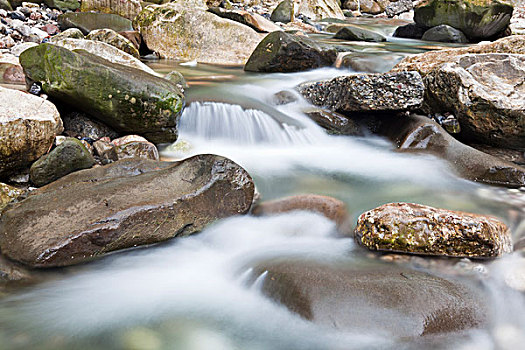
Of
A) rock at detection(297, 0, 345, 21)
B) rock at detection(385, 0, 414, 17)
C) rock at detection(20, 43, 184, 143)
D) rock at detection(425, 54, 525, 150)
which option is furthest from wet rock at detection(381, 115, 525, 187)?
rock at detection(385, 0, 414, 17)

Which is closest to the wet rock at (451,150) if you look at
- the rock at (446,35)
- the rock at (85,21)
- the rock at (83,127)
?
the rock at (83,127)

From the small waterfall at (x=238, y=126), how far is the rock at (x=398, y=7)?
944 inches

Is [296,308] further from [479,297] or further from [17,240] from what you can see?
[17,240]

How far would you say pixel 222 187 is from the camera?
11.9 feet

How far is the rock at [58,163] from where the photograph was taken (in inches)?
153

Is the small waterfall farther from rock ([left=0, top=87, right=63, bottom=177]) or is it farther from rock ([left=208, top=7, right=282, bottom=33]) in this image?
rock ([left=208, top=7, right=282, bottom=33])

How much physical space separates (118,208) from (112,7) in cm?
1358

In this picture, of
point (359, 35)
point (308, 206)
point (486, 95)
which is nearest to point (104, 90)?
point (308, 206)

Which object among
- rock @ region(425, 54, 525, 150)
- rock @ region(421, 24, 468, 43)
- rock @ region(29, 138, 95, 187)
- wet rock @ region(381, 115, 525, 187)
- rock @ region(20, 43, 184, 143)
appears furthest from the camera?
rock @ region(421, 24, 468, 43)

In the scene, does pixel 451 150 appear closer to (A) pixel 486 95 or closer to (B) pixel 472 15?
(A) pixel 486 95

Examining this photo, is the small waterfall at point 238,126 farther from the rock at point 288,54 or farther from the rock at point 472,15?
the rock at point 472,15

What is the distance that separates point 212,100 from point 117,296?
159 inches

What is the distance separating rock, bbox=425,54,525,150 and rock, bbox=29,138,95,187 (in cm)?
487

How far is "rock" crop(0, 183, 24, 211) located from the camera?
11.5 ft
